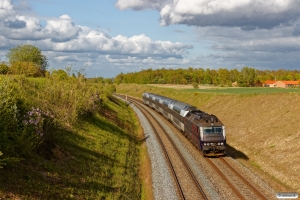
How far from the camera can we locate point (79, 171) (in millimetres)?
19875

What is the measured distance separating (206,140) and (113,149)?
30.1 feet

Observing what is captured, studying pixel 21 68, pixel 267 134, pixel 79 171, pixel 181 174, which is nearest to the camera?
pixel 79 171

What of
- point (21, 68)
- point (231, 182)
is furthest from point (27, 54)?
point (231, 182)

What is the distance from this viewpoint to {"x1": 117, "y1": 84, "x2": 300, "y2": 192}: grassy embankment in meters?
23.7

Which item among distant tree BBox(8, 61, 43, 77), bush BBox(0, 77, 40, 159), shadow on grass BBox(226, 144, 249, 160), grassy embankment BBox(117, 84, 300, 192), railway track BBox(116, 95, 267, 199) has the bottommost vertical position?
shadow on grass BBox(226, 144, 249, 160)

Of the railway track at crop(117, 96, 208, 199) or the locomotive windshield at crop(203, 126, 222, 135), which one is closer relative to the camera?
the railway track at crop(117, 96, 208, 199)

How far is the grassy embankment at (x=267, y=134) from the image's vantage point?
23.7 meters

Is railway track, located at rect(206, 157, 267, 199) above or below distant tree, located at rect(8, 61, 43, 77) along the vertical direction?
below

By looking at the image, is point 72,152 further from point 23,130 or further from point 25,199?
point 25,199

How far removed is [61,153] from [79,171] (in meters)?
2.41

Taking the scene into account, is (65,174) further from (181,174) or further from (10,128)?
(181,174)

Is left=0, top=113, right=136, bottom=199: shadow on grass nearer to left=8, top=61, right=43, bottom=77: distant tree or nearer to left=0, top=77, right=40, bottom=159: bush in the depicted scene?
left=0, top=77, right=40, bottom=159: bush

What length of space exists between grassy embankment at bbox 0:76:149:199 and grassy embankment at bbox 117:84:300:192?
10.6 metres

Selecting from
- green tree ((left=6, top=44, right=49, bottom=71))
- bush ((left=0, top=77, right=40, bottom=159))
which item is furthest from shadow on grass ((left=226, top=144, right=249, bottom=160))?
green tree ((left=6, top=44, right=49, bottom=71))
